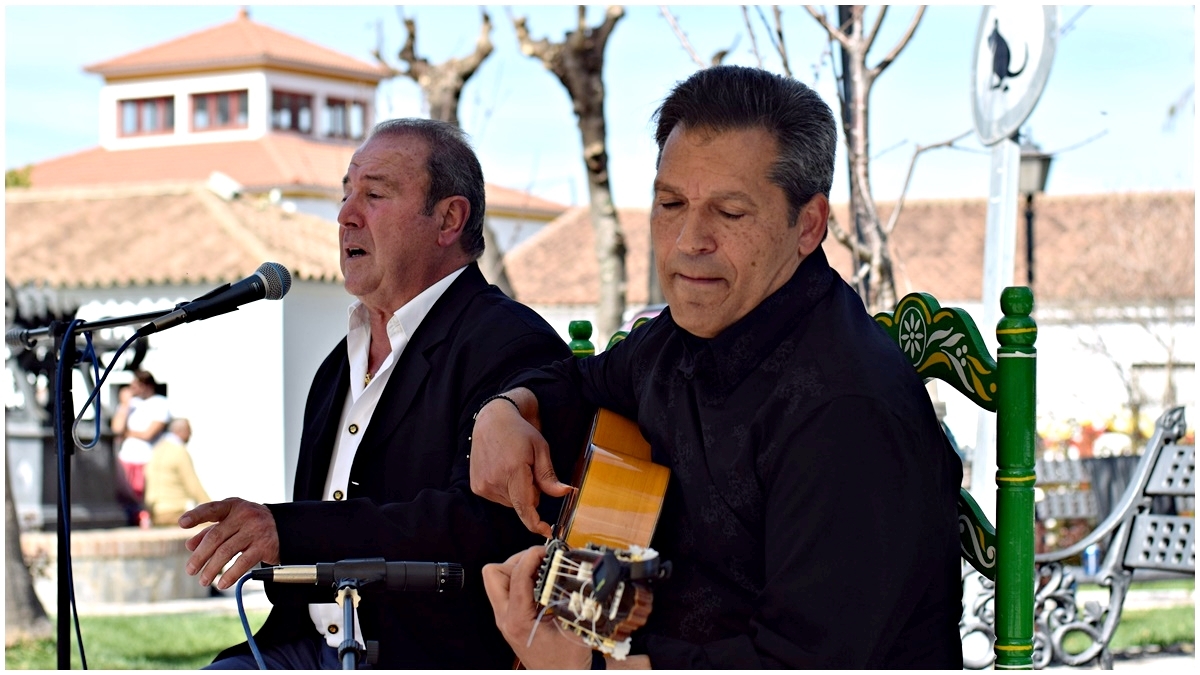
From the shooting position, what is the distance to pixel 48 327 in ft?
9.41

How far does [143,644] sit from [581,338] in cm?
532

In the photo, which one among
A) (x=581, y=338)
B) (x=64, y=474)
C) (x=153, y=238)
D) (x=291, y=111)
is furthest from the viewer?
(x=291, y=111)

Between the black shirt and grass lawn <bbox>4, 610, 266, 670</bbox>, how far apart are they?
16.9 ft

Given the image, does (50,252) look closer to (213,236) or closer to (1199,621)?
(213,236)

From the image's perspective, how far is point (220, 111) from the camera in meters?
53.2

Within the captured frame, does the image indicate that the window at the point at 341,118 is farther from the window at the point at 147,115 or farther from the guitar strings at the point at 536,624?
the guitar strings at the point at 536,624

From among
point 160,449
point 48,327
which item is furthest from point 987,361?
point 160,449

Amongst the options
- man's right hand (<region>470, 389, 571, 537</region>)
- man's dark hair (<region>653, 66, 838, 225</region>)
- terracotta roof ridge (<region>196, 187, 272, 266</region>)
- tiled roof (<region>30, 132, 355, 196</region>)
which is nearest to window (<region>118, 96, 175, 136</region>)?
tiled roof (<region>30, 132, 355, 196</region>)

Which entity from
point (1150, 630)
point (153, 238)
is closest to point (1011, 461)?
point (1150, 630)

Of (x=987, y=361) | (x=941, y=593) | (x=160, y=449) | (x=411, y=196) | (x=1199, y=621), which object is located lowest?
(x=160, y=449)

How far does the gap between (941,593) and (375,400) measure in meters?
1.47

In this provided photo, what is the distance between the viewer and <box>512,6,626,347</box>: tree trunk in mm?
11047

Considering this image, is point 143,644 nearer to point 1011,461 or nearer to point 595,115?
point 595,115

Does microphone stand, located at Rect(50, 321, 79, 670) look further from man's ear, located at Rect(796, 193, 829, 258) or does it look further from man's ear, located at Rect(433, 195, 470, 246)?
man's ear, located at Rect(796, 193, 829, 258)
